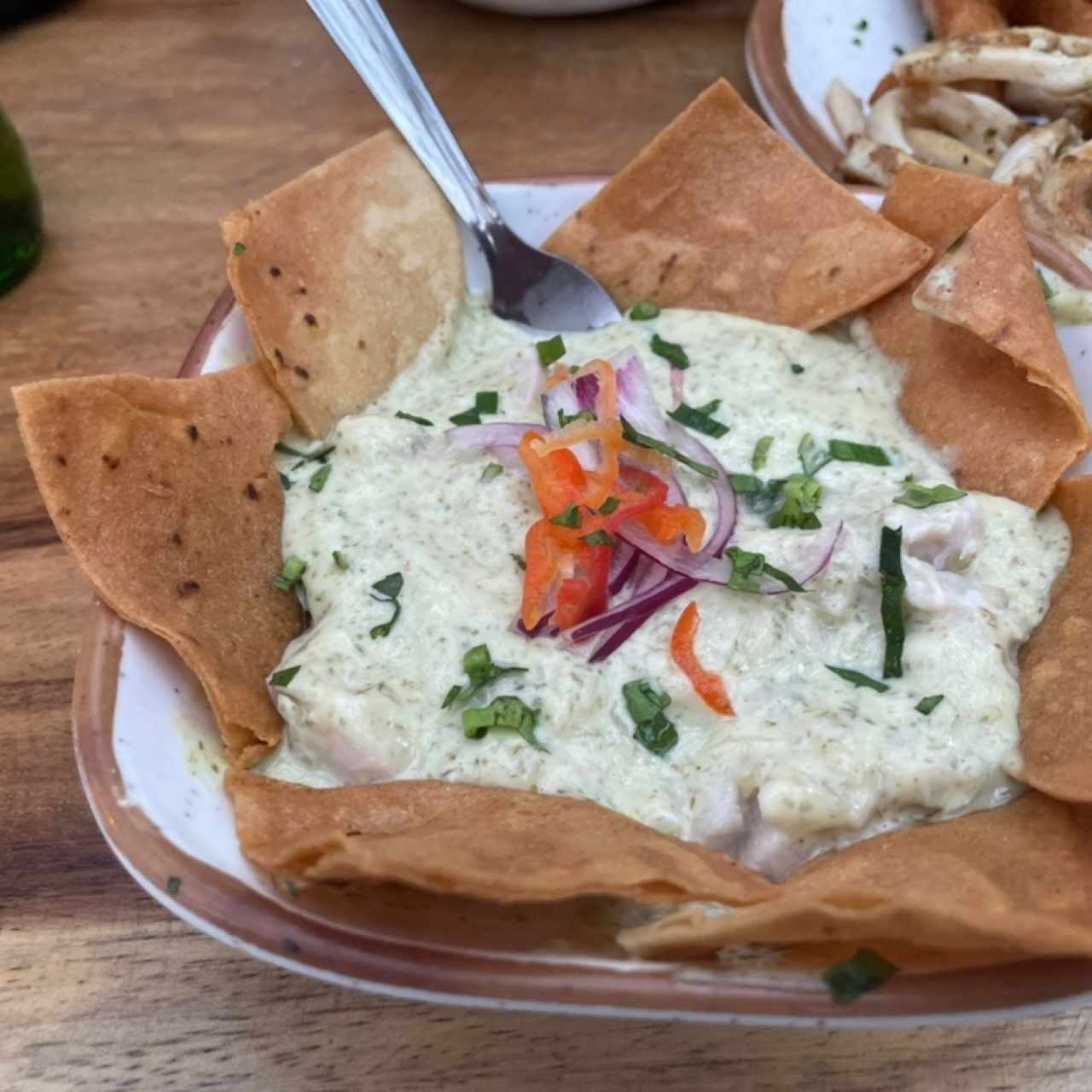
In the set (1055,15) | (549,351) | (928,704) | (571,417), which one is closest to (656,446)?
(571,417)

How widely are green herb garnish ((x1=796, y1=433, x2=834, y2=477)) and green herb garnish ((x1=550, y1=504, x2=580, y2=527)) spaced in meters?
0.41

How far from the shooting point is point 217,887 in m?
1.12

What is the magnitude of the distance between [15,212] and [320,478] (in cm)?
123

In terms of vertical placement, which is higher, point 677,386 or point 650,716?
point 677,386

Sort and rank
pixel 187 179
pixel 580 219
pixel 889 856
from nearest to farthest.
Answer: pixel 889 856 → pixel 580 219 → pixel 187 179

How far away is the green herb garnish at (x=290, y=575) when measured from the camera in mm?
1539

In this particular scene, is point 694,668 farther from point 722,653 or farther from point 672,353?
point 672,353

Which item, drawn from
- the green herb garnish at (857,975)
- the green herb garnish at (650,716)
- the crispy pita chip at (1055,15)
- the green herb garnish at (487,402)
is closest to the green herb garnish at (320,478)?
the green herb garnish at (487,402)

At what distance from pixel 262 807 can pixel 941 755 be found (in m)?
0.79

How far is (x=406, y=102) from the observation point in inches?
78.9

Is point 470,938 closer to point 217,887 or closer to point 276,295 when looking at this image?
point 217,887

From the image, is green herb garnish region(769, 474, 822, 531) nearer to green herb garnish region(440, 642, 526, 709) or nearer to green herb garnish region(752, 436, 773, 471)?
green herb garnish region(752, 436, 773, 471)

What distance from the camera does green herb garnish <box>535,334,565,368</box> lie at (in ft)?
6.01

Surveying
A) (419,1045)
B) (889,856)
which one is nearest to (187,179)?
(419,1045)
